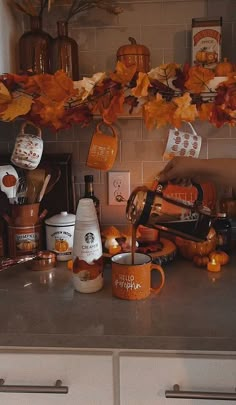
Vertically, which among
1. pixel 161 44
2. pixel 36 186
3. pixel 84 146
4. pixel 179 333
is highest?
pixel 161 44

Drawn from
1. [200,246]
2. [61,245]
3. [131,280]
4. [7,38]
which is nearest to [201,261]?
[200,246]

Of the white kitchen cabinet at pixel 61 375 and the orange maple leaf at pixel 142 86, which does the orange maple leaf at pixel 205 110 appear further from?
the white kitchen cabinet at pixel 61 375

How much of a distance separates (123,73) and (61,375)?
0.76 metres

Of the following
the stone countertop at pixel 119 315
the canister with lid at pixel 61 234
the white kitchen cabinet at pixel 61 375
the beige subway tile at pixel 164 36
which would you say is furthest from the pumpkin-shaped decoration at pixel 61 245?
the beige subway tile at pixel 164 36

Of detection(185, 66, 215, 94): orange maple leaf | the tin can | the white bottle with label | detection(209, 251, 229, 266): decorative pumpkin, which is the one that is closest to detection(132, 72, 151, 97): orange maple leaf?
detection(185, 66, 215, 94): orange maple leaf

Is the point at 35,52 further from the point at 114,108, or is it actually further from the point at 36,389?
the point at 36,389

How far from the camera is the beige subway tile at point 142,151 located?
151 centimetres

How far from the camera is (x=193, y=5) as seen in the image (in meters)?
1.42

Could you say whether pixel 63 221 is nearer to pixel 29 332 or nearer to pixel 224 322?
pixel 29 332

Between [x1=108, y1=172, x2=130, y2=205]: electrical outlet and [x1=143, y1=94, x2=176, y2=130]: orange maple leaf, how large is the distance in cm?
34

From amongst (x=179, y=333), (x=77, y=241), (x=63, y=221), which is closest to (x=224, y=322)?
(x=179, y=333)

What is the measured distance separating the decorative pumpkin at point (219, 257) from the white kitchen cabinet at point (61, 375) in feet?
1.71

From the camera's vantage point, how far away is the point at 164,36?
1.44m

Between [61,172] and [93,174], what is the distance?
124 millimetres
